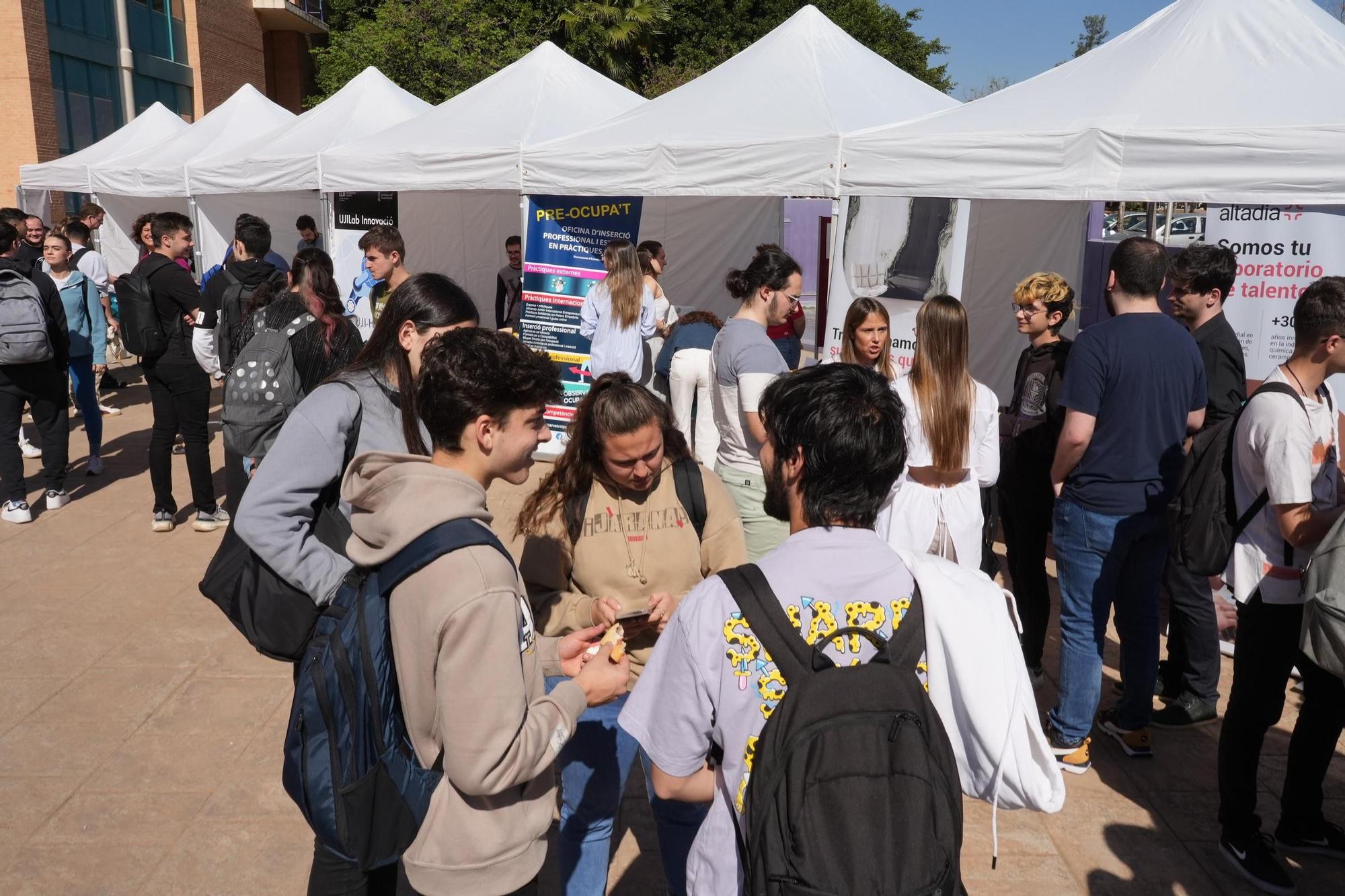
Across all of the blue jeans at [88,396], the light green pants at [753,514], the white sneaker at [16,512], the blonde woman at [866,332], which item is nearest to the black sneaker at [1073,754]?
the light green pants at [753,514]

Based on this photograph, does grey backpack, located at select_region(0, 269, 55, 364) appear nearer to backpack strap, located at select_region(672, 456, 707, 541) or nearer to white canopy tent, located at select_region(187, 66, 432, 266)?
white canopy tent, located at select_region(187, 66, 432, 266)

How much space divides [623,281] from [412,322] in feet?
16.2

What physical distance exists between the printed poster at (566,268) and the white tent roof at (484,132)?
0.47 metres

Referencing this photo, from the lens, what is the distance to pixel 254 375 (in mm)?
3586

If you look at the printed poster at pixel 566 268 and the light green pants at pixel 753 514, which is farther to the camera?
the printed poster at pixel 566 268

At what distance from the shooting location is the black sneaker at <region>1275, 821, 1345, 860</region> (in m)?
3.31

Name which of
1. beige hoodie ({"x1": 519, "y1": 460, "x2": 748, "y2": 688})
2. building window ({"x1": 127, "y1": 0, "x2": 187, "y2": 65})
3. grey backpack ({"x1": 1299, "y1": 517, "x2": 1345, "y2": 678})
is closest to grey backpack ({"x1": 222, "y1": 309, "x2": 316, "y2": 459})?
beige hoodie ({"x1": 519, "y1": 460, "x2": 748, "y2": 688})

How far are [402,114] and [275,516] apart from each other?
36.4 feet

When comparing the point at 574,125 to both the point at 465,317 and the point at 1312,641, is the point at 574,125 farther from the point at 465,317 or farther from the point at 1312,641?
the point at 1312,641

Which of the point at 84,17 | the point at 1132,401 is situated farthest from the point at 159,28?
the point at 1132,401

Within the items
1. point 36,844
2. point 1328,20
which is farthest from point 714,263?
point 36,844

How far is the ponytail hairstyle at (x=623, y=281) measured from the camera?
24.5 ft

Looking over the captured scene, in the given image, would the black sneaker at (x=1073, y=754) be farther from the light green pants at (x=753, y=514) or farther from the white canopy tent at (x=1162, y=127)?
the white canopy tent at (x=1162, y=127)

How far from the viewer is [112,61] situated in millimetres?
24312
